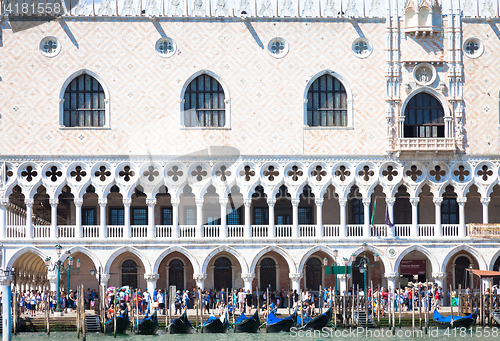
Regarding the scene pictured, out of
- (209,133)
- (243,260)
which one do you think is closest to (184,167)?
(209,133)

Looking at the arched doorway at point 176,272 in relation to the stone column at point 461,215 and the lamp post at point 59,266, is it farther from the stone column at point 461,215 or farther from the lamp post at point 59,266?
the stone column at point 461,215

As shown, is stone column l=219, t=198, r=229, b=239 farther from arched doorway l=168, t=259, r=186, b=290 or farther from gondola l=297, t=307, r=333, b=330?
gondola l=297, t=307, r=333, b=330

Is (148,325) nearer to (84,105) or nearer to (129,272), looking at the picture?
(129,272)

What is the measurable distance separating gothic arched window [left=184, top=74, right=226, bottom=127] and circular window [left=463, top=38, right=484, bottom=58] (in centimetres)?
867

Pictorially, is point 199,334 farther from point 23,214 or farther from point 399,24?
point 399,24

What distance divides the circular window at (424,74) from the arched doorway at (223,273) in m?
9.32

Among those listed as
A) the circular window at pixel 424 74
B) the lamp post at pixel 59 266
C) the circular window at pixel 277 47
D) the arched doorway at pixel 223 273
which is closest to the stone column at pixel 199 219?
the arched doorway at pixel 223 273

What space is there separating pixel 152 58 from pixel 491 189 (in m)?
12.6

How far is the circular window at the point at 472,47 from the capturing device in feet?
120

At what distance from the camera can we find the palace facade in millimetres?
35750

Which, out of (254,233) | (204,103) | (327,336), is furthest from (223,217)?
(327,336)

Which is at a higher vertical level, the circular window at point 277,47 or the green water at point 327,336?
the circular window at point 277,47

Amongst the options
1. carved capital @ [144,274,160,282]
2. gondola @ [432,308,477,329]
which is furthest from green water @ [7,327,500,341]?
carved capital @ [144,274,160,282]

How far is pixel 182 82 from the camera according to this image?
36.0m
